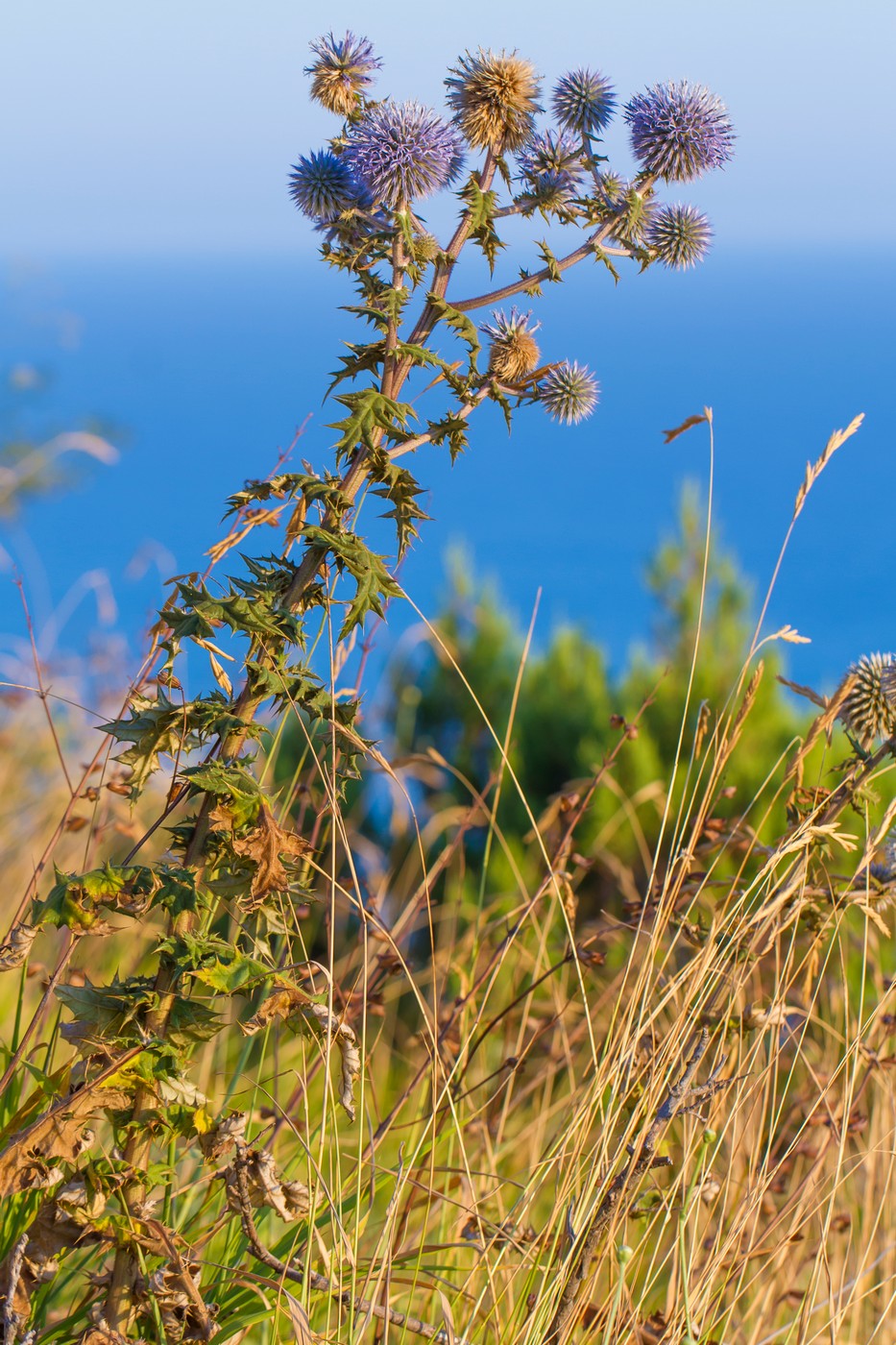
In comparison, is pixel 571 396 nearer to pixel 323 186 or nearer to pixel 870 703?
pixel 323 186

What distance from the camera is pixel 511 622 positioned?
23.1 ft

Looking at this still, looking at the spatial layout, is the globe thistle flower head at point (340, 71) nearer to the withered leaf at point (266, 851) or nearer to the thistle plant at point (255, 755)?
the thistle plant at point (255, 755)

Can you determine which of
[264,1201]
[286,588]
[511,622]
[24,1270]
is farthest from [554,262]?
[511,622]

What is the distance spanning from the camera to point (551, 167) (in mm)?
1795

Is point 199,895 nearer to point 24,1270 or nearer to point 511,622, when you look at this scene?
point 24,1270

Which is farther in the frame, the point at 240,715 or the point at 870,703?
the point at 870,703

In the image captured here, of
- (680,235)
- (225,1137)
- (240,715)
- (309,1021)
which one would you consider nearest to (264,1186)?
(225,1137)

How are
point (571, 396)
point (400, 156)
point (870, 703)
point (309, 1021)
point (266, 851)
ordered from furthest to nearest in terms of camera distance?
point (870, 703) < point (571, 396) < point (400, 156) < point (309, 1021) < point (266, 851)

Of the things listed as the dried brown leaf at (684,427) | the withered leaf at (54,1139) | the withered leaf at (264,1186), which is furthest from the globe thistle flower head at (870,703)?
the withered leaf at (54,1139)

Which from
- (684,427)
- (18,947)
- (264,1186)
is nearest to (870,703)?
(684,427)

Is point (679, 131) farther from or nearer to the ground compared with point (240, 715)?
farther from the ground

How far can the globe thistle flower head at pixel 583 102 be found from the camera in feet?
6.61

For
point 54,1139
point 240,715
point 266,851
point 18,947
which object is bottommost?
point 54,1139

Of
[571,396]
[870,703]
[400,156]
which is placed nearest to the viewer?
[400,156]
